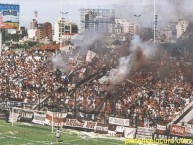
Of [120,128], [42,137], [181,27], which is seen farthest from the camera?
[181,27]

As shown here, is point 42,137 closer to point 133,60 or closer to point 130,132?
point 130,132

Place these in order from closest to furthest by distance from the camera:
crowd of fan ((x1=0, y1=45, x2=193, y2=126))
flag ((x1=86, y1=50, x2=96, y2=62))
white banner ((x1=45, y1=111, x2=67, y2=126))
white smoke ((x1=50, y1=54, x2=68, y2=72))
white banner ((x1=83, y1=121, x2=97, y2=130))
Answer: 1. white banner ((x1=83, y1=121, x2=97, y2=130))
2. crowd of fan ((x1=0, y1=45, x2=193, y2=126))
3. white banner ((x1=45, y1=111, x2=67, y2=126))
4. white smoke ((x1=50, y1=54, x2=68, y2=72))
5. flag ((x1=86, y1=50, x2=96, y2=62))

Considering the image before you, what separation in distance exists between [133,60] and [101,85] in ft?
15.8

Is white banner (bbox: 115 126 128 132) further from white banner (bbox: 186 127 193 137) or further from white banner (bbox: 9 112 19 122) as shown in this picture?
white banner (bbox: 9 112 19 122)

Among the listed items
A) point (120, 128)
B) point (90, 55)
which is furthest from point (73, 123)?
point (90, 55)

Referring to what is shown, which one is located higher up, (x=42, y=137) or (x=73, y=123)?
(x=73, y=123)

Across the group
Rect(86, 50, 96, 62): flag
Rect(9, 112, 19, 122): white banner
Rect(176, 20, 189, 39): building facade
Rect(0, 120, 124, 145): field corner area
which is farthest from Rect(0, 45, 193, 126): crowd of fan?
Rect(9, 112, 19, 122): white banner

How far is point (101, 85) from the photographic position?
37156 mm

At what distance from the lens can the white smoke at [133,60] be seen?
130 ft

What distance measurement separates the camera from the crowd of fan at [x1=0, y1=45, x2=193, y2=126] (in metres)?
31.7

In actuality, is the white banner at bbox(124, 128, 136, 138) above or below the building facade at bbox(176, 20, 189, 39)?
below

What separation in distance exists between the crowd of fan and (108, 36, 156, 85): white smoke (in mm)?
671

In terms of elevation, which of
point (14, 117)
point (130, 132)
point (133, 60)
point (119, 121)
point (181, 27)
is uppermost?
point (181, 27)

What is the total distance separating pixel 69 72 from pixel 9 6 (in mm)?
11396
